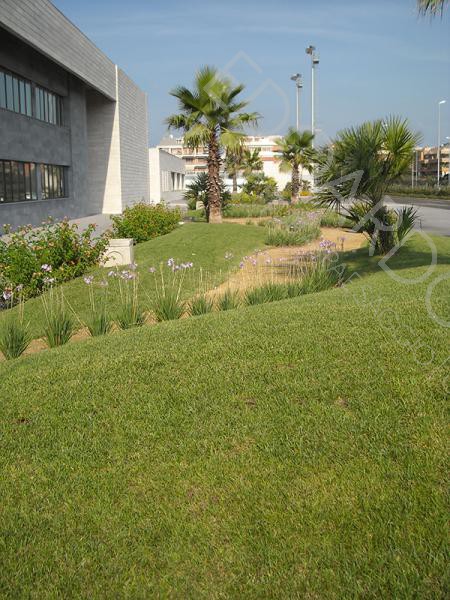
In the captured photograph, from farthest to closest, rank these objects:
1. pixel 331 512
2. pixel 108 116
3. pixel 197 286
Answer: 1. pixel 108 116
2. pixel 197 286
3. pixel 331 512

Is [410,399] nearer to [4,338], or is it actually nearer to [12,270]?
[4,338]

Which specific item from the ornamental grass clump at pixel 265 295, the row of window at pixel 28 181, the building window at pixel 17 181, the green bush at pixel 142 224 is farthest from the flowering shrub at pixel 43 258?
the row of window at pixel 28 181

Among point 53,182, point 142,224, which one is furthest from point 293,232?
point 53,182

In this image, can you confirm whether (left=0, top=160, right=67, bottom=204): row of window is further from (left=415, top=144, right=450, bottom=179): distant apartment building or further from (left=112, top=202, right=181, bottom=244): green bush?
(left=415, top=144, right=450, bottom=179): distant apartment building

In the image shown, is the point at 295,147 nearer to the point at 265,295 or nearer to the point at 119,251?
the point at 119,251

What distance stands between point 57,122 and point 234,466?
30.4 metres

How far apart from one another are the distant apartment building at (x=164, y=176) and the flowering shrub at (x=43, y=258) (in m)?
33.0

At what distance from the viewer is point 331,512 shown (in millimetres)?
3695

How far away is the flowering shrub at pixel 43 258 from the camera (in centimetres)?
1118

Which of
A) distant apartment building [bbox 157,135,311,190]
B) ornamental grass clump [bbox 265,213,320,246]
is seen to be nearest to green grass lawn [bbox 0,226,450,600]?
ornamental grass clump [bbox 265,213,320,246]

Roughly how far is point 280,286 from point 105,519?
634 centimetres

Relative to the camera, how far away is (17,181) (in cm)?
2617

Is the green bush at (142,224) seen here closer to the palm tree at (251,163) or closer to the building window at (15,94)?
the building window at (15,94)

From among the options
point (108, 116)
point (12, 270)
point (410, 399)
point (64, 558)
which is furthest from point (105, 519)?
point (108, 116)
